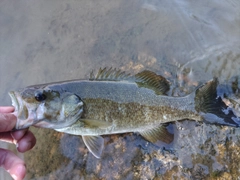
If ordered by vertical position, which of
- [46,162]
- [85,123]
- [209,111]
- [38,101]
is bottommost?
[46,162]

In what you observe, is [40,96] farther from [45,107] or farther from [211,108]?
[211,108]

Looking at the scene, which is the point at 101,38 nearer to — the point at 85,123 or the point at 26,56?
the point at 26,56

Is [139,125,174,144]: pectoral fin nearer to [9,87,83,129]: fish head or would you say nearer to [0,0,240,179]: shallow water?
[0,0,240,179]: shallow water

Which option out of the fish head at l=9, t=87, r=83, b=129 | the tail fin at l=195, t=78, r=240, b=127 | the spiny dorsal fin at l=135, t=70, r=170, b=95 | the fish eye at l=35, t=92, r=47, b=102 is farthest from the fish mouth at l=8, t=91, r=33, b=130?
the tail fin at l=195, t=78, r=240, b=127

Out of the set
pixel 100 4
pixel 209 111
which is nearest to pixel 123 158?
pixel 209 111

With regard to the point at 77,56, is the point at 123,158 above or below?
below

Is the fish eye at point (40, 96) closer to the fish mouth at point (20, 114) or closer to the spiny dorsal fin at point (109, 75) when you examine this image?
the fish mouth at point (20, 114)

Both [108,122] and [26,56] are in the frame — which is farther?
[26,56]
